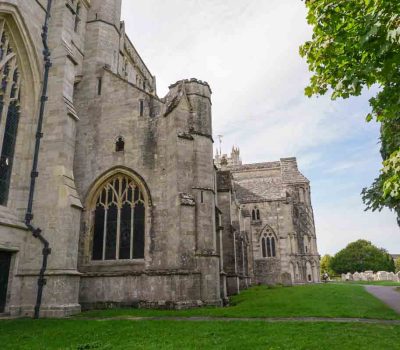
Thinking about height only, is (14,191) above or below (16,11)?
below

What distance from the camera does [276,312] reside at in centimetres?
1248

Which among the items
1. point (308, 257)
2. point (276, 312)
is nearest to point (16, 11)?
point (276, 312)

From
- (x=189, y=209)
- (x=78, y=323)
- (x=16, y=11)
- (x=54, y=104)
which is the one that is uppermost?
(x=16, y=11)

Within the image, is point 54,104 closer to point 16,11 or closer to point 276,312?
point 16,11

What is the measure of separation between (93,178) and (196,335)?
11123mm

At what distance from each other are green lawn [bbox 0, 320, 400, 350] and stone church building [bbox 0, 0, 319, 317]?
3688 millimetres

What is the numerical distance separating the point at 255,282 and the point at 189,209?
92.0 ft

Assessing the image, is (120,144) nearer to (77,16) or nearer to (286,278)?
(77,16)

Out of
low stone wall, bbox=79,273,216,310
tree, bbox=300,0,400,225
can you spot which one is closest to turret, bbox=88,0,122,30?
low stone wall, bbox=79,273,216,310

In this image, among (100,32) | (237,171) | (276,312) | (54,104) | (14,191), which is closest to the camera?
(276,312)

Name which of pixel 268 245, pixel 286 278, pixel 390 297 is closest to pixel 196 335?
pixel 390 297

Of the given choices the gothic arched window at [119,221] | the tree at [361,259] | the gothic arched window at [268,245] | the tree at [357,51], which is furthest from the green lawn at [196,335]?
the tree at [361,259]

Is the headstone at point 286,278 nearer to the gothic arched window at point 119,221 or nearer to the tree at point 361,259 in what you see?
the gothic arched window at point 119,221

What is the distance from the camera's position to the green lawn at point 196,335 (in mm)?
7422
